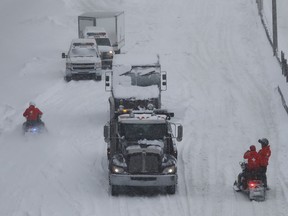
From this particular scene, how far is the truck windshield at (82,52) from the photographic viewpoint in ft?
142

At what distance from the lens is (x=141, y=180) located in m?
22.9

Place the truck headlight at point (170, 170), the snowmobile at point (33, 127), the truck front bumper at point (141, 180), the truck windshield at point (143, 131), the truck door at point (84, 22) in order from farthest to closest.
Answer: the truck door at point (84, 22) → the snowmobile at point (33, 127) → the truck windshield at point (143, 131) → the truck headlight at point (170, 170) → the truck front bumper at point (141, 180)

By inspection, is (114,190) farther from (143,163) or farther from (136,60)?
(136,60)

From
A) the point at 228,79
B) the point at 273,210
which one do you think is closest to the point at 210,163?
the point at 273,210

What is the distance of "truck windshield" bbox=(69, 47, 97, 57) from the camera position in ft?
142

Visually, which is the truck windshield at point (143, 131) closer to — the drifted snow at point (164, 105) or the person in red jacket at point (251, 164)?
the drifted snow at point (164, 105)

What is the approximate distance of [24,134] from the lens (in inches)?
1214

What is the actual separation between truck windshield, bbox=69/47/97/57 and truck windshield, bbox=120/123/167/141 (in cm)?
1938

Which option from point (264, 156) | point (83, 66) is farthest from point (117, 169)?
point (83, 66)

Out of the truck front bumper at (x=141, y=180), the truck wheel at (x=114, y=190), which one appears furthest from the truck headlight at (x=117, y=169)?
the truck wheel at (x=114, y=190)

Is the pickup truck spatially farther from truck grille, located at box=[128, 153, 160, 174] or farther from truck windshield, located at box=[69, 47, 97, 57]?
truck grille, located at box=[128, 153, 160, 174]

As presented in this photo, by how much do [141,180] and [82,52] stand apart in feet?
70.8

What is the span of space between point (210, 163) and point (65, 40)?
29.2 metres

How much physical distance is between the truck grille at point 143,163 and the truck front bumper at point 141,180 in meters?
0.18
